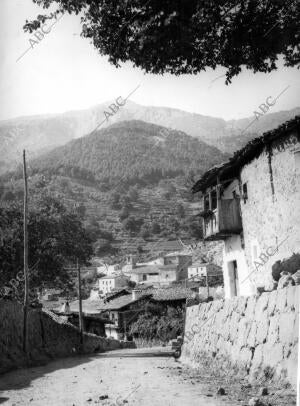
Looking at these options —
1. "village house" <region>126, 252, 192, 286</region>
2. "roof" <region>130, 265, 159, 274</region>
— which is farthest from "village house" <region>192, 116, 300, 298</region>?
"roof" <region>130, 265, 159, 274</region>

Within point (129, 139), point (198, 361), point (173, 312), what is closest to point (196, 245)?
point (173, 312)

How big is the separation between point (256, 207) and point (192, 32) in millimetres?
13622

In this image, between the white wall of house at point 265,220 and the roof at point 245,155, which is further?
the white wall of house at point 265,220

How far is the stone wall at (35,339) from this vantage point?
1688 centimetres

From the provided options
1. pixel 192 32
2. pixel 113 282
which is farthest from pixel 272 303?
pixel 113 282

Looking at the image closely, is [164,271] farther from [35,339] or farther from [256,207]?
[256,207]

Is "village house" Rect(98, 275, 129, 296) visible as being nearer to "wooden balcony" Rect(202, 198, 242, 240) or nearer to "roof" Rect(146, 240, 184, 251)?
"roof" Rect(146, 240, 184, 251)

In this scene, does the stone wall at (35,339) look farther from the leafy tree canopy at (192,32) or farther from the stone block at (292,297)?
the leafy tree canopy at (192,32)

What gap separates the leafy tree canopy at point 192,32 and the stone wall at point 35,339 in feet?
41.8

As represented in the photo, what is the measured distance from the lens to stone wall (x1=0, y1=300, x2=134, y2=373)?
16.9m

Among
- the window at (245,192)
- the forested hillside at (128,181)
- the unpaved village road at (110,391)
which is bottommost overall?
the unpaved village road at (110,391)

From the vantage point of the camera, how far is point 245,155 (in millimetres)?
19188

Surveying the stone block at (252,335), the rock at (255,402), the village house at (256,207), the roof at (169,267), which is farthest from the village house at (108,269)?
the rock at (255,402)

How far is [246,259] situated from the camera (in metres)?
20.6
